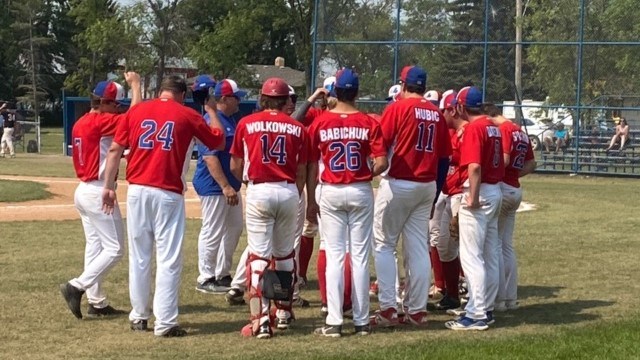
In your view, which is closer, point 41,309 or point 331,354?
point 331,354

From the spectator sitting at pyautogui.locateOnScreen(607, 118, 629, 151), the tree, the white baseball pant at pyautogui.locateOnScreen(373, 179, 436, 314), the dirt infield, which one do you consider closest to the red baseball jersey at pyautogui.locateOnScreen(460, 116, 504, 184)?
the white baseball pant at pyautogui.locateOnScreen(373, 179, 436, 314)

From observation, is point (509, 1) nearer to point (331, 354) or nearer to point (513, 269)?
point (513, 269)

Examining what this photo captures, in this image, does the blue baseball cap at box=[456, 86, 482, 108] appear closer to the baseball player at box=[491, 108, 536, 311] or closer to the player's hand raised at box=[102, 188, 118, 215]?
the baseball player at box=[491, 108, 536, 311]

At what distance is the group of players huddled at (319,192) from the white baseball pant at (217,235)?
1.10 m

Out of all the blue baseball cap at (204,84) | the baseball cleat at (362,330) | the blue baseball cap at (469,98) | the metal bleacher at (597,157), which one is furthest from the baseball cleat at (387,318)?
the metal bleacher at (597,157)

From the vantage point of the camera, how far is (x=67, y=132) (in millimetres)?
38469

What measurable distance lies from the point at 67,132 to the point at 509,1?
58.4 feet

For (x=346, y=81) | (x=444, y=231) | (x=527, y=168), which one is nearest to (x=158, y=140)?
(x=346, y=81)

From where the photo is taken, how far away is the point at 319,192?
816 cm

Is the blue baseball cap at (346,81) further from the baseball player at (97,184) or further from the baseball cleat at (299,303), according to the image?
the baseball cleat at (299,303)

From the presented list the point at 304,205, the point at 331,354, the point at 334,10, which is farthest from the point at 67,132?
the point at 331,354

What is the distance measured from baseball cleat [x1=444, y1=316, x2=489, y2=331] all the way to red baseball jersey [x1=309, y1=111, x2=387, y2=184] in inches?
57.9

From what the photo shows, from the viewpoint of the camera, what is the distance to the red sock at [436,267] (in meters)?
9.88

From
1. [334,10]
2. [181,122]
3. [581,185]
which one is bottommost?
[581,185]
